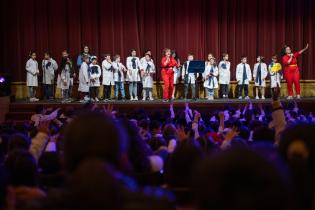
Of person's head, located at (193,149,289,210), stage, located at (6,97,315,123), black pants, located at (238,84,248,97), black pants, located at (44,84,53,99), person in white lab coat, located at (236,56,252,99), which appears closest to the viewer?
person's head, located at (193,149,289,210)

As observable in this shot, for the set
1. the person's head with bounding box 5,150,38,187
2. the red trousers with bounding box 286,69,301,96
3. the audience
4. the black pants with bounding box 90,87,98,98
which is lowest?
the person's head with bounding box 5,150,38,187

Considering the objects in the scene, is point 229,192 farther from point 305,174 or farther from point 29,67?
point 29,67

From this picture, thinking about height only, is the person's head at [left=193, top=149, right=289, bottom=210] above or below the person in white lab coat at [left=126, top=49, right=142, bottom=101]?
below

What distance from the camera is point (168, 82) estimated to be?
16.6 metres

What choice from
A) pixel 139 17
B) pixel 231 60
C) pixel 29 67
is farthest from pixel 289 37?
pixel 29 67

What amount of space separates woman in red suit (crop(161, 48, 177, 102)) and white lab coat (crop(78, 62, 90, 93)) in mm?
2411

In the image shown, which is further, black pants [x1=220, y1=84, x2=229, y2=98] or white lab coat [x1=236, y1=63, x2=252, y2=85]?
black pants [x1=220, y1=84, x2=229, y2=98]

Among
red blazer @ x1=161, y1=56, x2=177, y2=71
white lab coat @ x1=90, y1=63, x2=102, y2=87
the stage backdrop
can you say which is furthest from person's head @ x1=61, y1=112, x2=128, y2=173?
the stage backdrop

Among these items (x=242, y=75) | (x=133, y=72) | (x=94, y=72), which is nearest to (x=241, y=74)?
(x=242, y=75)

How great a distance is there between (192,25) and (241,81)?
301 centimetres

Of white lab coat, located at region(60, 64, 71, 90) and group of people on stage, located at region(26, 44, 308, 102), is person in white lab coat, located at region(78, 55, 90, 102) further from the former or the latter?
white lab coat, located at region(60, 64, 71, 90)

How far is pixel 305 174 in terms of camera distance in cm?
214

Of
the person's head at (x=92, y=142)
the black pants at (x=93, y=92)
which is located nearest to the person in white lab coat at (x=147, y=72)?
the black pants at (x=93, y=92)

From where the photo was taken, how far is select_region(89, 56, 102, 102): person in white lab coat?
52.6ft
